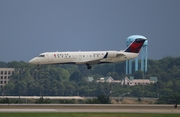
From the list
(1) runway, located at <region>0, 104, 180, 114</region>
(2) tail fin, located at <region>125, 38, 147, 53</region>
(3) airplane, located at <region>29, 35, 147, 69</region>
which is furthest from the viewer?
(2) tail fin, located at <region>125, 38, 147, 53</region>

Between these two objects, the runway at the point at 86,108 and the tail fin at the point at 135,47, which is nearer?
the runway at the point at 86,108

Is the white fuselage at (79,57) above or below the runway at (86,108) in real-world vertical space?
above

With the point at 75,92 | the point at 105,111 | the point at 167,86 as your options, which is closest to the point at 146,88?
the point at 167,86

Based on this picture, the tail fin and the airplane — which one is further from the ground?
the tail fin

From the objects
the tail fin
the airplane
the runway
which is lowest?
the runway

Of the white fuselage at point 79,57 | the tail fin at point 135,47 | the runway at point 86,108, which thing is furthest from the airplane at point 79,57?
the runway at point 86,108

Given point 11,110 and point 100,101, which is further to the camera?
point 100,101

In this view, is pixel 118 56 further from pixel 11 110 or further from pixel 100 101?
pixel 11 110

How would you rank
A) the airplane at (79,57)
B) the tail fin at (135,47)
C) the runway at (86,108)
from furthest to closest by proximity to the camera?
1. the tail fin at (135,47)
2. the airplane at (79,57)
3. the runway at (86,108)

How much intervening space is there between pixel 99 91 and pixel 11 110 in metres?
83.6

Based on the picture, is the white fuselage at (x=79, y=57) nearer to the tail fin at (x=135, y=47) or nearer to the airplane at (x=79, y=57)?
the airplane at (x=79, y=57)

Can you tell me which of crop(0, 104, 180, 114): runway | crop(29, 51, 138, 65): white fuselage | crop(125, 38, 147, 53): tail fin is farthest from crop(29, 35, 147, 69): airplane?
crop(0, 104, 180, 114): runway

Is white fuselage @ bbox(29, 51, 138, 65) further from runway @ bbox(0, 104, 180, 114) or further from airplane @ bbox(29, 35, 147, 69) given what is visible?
runway @ bbox(0, 104, 180, 114)

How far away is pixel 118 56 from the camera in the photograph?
12112 centimetres
